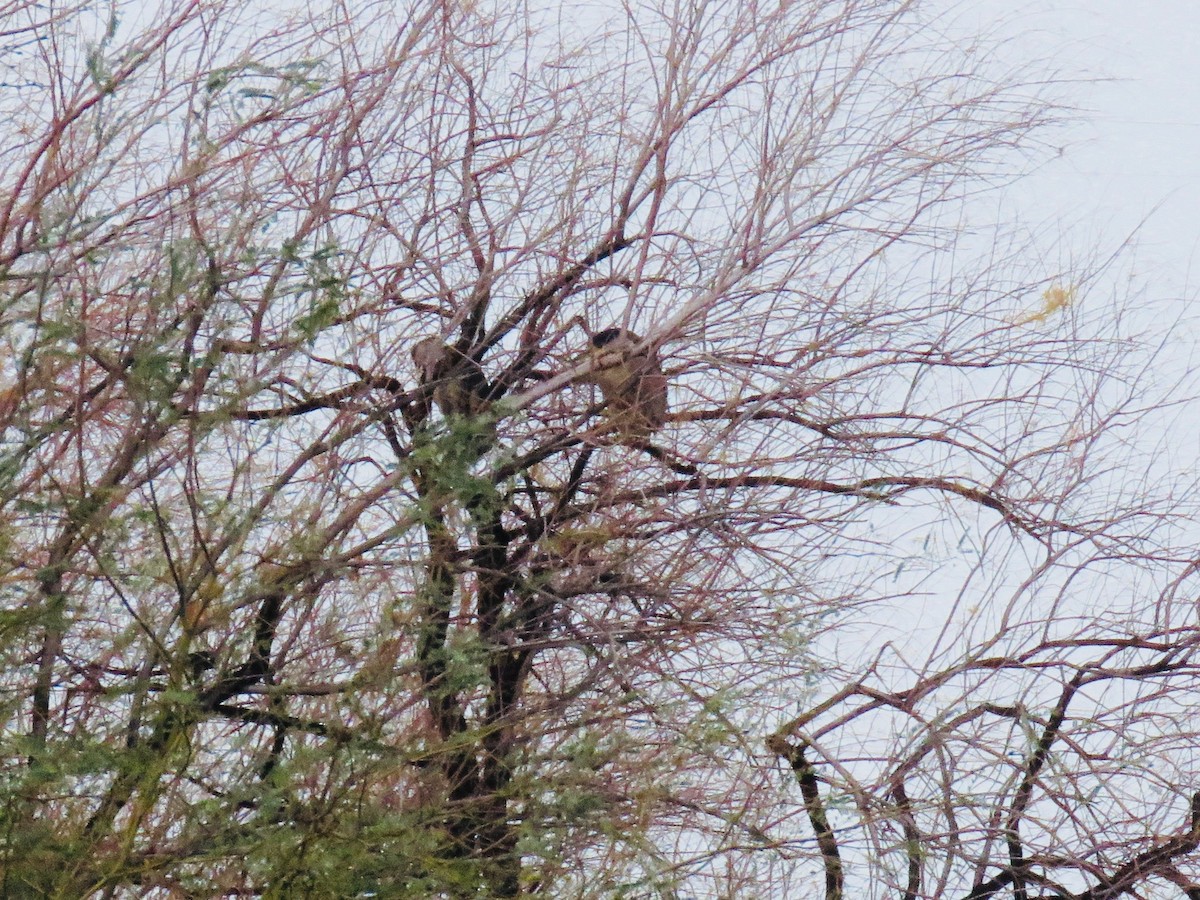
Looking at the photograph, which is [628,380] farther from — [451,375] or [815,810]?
[815,810]

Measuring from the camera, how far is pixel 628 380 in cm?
449

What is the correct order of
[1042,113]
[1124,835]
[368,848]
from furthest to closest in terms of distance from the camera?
[1124,835] < [1042,113] < [368,848]

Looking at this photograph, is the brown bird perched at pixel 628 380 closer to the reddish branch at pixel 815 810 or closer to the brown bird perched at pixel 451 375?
the brown bird perched at pixel 451 375

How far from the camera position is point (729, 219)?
14.5 ft

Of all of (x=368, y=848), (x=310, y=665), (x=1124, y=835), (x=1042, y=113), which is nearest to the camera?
(x=368, y=848)

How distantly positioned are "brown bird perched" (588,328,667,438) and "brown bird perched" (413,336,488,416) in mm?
388

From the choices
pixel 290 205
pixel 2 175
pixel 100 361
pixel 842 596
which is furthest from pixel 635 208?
pixel 2 175

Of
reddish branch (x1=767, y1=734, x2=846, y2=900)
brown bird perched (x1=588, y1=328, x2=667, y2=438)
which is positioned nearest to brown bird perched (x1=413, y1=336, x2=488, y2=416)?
brown bird perched (x1=588, y1=328, x2=667, y2=438)

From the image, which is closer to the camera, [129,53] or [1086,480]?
[129,53]

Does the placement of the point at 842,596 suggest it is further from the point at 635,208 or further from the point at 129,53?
the point at 129,53

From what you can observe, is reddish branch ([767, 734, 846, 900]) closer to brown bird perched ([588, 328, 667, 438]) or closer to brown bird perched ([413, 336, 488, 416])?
brown bird perched ([588, 328, 667, 438])

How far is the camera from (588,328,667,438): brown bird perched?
4.46 metres

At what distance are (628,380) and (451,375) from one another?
58 cm

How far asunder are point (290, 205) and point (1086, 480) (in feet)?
8.98
